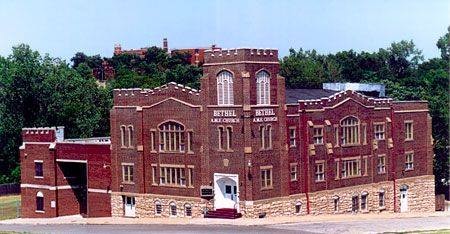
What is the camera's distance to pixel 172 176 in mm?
51812

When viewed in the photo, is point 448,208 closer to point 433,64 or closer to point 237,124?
point 237,124

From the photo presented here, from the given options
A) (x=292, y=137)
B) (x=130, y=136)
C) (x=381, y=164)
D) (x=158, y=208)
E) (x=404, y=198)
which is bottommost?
(x=404, y=198)

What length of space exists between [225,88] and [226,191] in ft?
18.7

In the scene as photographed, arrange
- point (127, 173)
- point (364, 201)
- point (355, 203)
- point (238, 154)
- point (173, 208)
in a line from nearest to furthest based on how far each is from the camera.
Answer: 1. point (238, 154)
2. point (173, 208)
3. point (127, 173)
4. point (355, 203)
5. point (364, 201)

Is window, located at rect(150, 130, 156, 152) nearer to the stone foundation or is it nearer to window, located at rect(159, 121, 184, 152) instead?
window, located at rect(159, 121, 184, 152)

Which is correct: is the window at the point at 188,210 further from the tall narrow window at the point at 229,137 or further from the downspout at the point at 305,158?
the downspout at the point at 305,158

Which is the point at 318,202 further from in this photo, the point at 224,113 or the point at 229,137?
the point at 224,113

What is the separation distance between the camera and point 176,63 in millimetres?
134875

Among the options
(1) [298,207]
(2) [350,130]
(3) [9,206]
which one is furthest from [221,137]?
(3) [9,206]

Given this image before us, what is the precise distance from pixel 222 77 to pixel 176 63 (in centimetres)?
8729

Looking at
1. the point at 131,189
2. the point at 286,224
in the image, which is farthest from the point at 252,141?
the point at 131,189

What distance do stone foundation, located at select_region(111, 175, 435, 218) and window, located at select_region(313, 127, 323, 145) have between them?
119 inches

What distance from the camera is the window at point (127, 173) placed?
53.8 meters

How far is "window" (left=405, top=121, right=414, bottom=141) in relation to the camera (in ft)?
194
